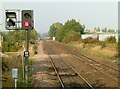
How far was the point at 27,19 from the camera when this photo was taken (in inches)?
558

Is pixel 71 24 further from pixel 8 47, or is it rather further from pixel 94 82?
pixel 94 82

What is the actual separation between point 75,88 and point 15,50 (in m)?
34.3

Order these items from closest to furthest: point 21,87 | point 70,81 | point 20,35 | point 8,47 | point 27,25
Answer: point 27,25
point 21,87
point 70,81
point 8,47
point 20,35

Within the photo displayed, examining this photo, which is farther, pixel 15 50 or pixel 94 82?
pixel 15 50

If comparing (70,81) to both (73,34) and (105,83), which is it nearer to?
(105,83)

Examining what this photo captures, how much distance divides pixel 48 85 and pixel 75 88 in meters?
1.90

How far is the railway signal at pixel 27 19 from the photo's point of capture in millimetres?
14039

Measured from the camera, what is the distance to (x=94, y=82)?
61.2 ft

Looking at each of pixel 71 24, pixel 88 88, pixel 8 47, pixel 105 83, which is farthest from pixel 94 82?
pixel 71 24

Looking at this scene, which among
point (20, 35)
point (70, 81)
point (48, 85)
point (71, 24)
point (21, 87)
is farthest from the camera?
point (71, 24)

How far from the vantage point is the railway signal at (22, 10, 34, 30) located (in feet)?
46.1

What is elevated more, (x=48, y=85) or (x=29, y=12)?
(x=29, y=12)

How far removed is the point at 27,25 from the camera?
1402 cm

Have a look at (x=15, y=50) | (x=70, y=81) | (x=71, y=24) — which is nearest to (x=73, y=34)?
(x=71, y=24)
